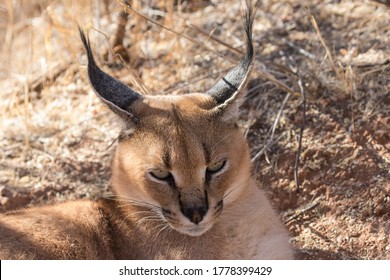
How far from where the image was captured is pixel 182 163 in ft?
13.0

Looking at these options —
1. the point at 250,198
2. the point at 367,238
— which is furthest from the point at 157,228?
the point at 367,238

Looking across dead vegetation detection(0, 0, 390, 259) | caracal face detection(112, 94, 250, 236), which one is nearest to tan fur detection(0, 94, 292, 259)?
caracal face detection(112, 94, 250, 236)

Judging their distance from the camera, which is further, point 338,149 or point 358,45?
point 358,45

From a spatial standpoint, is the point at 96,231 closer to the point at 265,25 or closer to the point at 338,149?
the point at 338,149

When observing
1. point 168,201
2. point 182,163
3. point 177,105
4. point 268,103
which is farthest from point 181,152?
point 268,103

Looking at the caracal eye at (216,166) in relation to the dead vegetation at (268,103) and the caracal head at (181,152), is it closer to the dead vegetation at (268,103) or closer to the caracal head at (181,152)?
the caracal head at (181,152)

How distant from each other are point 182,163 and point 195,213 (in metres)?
0.31

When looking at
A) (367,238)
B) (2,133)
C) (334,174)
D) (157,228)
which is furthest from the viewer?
(2,133)

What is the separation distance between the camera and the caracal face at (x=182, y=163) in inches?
157

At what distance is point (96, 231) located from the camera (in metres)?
4.30

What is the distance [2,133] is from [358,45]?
→ 3.53 meters

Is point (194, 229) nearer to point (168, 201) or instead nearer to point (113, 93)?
point (168, 201)

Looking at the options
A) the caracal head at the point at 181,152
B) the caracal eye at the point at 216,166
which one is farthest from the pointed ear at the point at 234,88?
the caracal eye at the point at 216,166

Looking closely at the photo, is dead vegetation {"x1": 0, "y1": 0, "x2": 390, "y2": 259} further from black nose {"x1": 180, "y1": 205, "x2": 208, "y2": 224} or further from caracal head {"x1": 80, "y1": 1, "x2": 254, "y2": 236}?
black nose {"x1": 180, "y1": 205, "x2": 208, "y2": 224}
